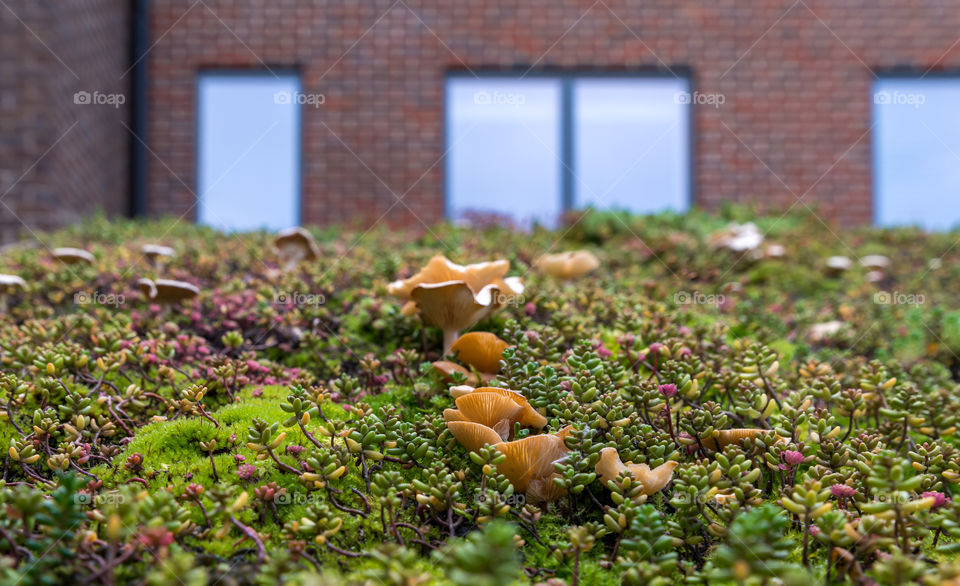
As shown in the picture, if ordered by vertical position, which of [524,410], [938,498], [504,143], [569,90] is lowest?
[938,498]

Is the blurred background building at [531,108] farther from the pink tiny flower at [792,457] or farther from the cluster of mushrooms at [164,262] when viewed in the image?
the pink tiny flower at [792,457]

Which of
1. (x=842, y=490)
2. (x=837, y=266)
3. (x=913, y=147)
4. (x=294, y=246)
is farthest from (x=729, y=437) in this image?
(x=913, y=147)

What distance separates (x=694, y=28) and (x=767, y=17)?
1.24 metres

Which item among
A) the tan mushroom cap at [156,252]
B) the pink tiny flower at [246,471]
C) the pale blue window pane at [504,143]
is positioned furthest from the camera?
the pale blue window pane at [504,143]

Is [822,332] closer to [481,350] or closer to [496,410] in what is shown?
[481,350]

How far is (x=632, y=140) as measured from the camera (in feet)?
38.1

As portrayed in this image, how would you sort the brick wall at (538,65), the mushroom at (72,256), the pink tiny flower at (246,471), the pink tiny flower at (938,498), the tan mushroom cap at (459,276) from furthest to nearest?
1. the brick wall at (538,65)
2. the mushroom at (72,256)
3. the tan mushroom cap at (459,276)
4. the pink tiny flower at (246,471)
5. the pink tiny flower at (938,498)

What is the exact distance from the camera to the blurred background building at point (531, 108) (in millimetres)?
11188

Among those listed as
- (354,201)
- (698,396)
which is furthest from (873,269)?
(354,201)

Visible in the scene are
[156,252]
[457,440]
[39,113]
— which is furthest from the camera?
[39,113]

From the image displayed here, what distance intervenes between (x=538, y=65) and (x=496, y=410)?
33.1 feet

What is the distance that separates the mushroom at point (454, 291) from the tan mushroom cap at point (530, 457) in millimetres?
751

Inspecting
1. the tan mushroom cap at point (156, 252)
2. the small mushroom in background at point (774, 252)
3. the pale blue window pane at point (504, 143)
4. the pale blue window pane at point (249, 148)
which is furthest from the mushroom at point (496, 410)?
the pale blue window pane at point (249, 148)

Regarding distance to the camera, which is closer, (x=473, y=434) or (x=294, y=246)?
(x=473, y=434)
